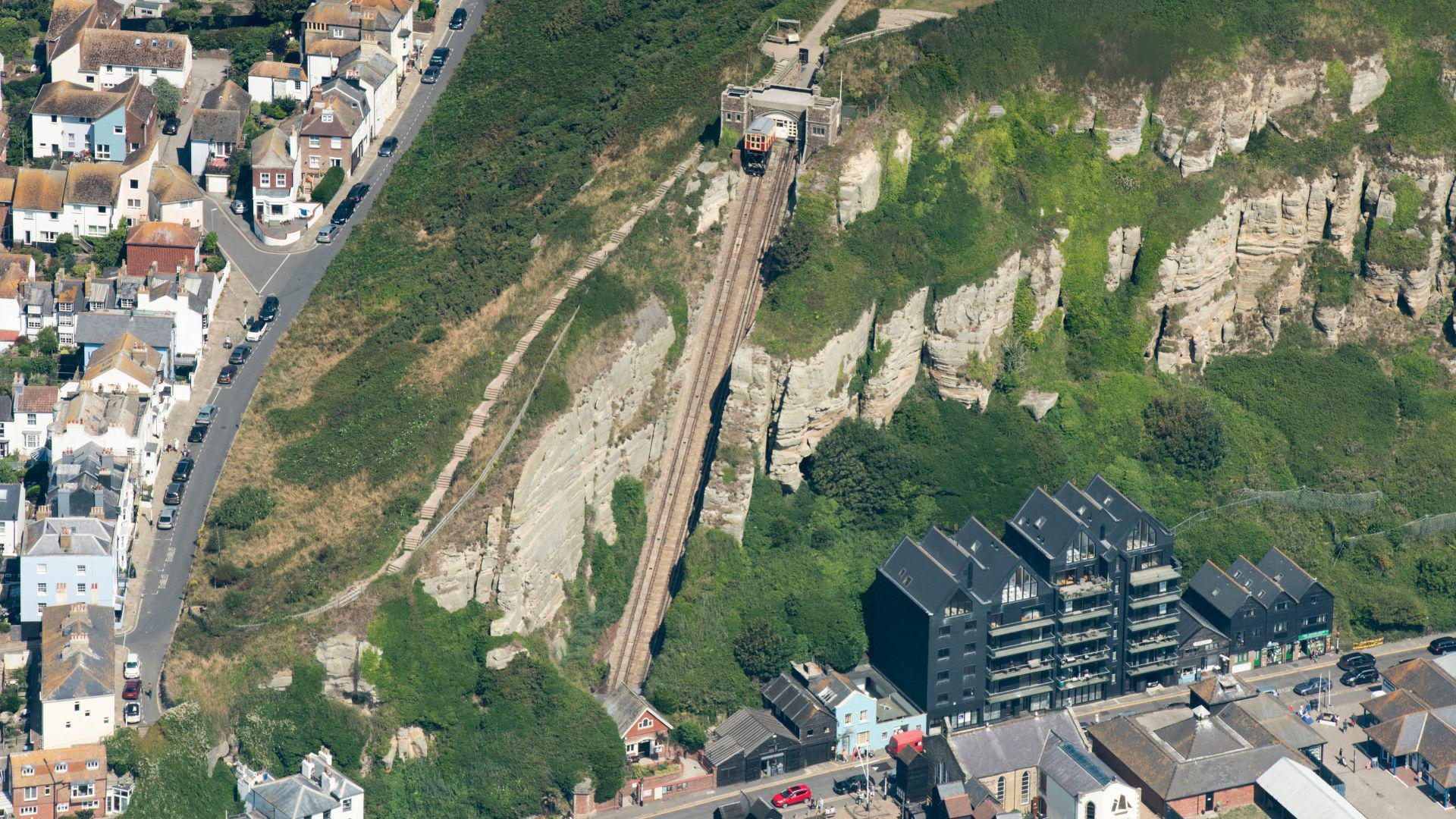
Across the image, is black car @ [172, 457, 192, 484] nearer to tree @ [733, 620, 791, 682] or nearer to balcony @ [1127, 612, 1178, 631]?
tree @ [733, 620, 791, 682]

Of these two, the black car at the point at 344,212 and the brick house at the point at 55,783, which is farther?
the black car at the point at 344,212

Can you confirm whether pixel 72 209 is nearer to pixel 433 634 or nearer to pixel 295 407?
pixel 295 407

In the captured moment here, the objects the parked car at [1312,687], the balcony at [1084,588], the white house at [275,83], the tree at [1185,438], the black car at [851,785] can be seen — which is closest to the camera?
the black car at [851,785]

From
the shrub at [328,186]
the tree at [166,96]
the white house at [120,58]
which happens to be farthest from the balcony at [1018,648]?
the white house at [120,58]

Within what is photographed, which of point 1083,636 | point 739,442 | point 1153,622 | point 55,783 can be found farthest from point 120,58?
point 1153,622

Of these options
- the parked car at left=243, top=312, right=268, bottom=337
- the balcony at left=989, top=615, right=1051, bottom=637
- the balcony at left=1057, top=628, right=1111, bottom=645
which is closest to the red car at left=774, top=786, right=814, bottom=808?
the balcony at left=989, top=615, right=1051, bottom=637

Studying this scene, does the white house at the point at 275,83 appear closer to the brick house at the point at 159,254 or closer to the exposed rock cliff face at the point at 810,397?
the brick house at the point at 159,254

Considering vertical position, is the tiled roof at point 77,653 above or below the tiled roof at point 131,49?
below

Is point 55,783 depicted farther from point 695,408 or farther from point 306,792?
point 695,408
